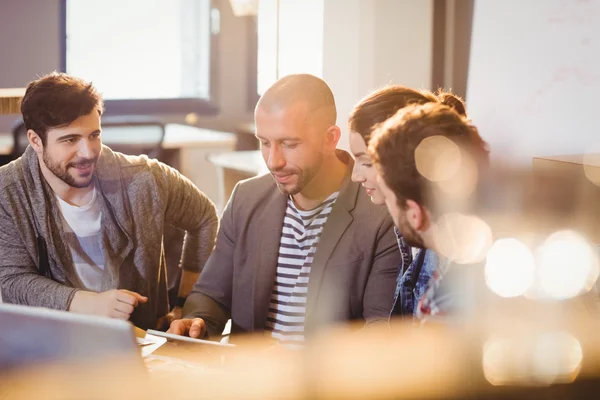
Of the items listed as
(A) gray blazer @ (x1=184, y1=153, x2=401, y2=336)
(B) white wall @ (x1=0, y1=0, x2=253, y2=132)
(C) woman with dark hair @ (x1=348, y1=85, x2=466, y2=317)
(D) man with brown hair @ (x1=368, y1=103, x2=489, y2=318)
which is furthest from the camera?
(B) white wall @ (x1=0, y1=0, x2=253, y2=132)

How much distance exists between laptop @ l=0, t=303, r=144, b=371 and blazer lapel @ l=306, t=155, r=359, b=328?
2.93ft

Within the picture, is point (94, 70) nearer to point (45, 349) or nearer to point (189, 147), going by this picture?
point (189, 147)

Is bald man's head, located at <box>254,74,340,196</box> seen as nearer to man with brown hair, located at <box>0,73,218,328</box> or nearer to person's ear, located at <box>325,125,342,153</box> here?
person's ear, located at <box>325,125,342,153</box>

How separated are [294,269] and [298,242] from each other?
7cm

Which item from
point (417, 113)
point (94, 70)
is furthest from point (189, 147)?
point (417, 113)

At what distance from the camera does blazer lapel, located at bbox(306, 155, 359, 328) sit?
1.95 metres

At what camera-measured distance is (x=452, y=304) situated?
1.28 m

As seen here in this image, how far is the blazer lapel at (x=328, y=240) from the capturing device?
6.38ft

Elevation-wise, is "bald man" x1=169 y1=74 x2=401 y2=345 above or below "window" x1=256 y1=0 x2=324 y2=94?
below

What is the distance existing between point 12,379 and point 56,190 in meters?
0.97

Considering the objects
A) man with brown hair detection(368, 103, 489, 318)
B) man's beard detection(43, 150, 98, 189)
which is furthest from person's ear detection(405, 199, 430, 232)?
man's beard detection(43, 150, 98, 189)

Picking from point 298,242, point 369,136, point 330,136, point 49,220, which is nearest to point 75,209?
point 49,220

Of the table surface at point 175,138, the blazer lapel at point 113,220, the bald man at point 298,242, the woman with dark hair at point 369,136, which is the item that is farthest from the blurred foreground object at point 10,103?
the table surface at point 175,138

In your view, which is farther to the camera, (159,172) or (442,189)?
(159,172)
